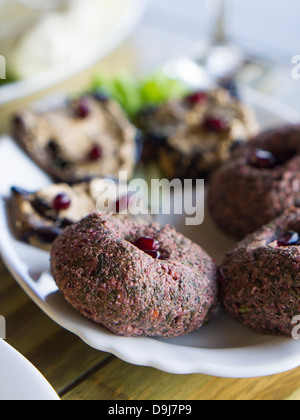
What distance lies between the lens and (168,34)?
3590mm

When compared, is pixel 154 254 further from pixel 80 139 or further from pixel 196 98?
pixel 196 98

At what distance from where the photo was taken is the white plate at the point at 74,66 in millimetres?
2580

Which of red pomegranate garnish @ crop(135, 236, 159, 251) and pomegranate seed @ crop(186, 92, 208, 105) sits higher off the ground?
pomegranate seed @ crop(186, 92, 208, 105)

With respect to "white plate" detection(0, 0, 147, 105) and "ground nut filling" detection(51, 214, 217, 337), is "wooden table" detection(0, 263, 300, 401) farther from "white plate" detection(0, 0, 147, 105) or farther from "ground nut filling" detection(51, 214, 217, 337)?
"white plate" detection(0, 0, 147, 105)

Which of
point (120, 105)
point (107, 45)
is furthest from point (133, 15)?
point (120, 105)

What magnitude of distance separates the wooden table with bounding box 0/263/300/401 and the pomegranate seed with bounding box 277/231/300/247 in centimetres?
32

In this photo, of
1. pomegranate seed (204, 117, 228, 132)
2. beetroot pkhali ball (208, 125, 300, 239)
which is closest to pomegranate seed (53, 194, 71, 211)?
beetroot pkhali ball (208, 125, 300, 239)

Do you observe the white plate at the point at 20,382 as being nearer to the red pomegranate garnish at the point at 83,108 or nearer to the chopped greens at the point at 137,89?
the red pomegranate garnish at the point at 83,108

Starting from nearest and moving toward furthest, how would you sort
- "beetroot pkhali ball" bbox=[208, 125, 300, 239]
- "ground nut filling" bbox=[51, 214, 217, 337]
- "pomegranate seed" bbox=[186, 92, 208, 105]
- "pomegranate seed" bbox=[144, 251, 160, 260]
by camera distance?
"ground nut filling" bbox=[51, 214, 217, 337] → "pomegranate seed" bbox=[144, 251, 160, 260] → "beetroot pkhali ball" bbox=[208, 125, 300, 239] → "pomegranate seed" bbox=[186, 92, 208, 105]

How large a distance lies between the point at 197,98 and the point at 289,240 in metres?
1.19

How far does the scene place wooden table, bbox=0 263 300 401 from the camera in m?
1.29

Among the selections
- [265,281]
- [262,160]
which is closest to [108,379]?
[265,281]
